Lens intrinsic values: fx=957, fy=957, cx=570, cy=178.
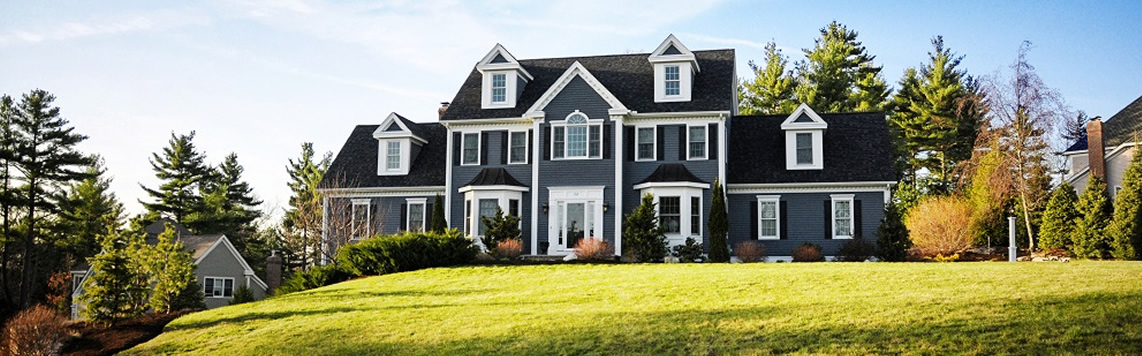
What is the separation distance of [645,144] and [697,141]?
1.70 m

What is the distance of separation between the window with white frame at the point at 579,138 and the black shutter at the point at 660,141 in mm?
1847

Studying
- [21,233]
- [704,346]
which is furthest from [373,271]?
[21,233]

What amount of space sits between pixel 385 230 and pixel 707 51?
43.2 feet

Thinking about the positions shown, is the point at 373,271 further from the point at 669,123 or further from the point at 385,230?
the point at 669,123

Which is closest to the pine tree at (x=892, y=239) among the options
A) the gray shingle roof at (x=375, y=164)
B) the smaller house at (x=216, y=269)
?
the gray shingle roof at (x=375, y=164)

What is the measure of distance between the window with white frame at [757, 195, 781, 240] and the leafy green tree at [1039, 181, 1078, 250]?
798cm

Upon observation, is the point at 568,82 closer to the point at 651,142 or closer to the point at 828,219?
the point at 651,142

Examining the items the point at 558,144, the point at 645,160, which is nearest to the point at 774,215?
the point at 645,160

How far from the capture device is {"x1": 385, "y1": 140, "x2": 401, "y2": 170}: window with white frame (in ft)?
114

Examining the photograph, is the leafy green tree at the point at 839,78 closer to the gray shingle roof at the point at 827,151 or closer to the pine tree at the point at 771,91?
the pine tree at the point at 771,91

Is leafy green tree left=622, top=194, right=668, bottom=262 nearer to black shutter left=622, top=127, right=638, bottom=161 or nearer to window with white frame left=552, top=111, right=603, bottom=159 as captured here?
black shutter left=622, top=127, right=638, bottom=161

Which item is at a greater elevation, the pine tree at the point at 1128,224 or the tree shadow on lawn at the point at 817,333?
the pine tree at the point at 1128,224

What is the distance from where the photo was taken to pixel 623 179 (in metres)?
30.9

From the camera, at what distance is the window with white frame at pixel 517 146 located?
32062mm
